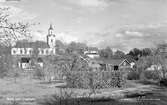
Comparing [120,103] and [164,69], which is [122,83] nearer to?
[164,69]

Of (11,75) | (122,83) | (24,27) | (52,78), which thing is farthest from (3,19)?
(11,75)

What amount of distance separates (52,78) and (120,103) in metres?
18.9

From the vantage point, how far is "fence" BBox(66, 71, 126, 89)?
18.9 meters

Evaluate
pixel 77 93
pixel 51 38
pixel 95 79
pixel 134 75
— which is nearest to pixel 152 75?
pixel 134 75

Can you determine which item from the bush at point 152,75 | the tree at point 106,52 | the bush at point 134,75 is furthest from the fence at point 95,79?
the tree at point 106,52

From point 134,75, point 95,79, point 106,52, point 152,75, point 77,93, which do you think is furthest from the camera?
point 106,52

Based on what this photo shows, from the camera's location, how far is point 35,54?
68.1 m

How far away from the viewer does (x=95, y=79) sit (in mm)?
18891

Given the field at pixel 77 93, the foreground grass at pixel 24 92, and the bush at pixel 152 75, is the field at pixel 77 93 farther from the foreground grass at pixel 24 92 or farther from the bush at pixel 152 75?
the bush at pixel 152 75

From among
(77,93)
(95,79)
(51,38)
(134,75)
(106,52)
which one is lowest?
(134,75)

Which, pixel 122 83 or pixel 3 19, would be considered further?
pixel 122 83

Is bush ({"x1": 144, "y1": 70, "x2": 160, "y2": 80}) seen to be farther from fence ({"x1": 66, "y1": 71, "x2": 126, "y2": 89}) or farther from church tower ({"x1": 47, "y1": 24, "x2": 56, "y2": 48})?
church tower ({"x1": 47, "y1": 24, "x2": 56, "y2": 48})

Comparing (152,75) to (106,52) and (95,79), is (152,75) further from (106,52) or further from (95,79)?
(106,52)

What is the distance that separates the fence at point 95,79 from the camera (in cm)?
1894
